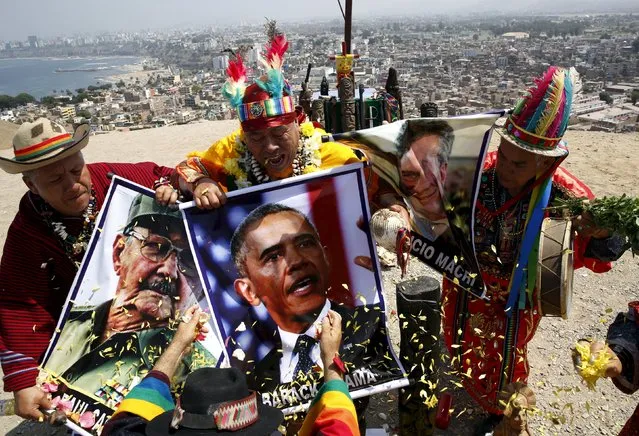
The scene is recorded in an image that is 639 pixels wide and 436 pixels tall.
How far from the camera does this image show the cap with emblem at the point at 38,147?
247cm

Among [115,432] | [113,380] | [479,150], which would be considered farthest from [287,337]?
[479,150]

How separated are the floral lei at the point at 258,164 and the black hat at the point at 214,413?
1644 millimetres

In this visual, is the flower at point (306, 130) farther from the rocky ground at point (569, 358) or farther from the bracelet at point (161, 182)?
the rocky ground at point (569, 358)

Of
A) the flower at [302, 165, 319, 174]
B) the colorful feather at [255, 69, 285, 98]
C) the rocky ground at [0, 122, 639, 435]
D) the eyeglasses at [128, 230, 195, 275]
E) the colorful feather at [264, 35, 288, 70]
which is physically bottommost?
the rocky ground at [0, 122, 639, 435]

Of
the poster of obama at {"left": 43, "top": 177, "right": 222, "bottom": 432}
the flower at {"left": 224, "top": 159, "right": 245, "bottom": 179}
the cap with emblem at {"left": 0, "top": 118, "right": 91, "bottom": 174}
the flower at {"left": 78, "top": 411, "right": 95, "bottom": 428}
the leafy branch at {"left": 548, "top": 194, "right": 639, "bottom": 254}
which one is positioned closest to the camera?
the leafy branch at {"left": 548, "top": 194, "right": 639, "bottom": 254}

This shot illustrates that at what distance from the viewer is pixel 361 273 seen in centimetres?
297

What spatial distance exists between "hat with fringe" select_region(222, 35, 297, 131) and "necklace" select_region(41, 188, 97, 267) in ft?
3.71

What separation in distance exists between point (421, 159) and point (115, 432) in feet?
7.47

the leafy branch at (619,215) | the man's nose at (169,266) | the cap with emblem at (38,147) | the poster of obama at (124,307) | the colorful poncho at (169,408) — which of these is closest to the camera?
the colorful poncho at (169,408)

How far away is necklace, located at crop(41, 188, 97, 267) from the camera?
2748mm

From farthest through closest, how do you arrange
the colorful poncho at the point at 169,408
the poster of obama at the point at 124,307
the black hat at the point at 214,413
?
the poster of obama at the point at 124,307 < the colorful poncho at the point at 169,408 < the black hat at the point at 214,413

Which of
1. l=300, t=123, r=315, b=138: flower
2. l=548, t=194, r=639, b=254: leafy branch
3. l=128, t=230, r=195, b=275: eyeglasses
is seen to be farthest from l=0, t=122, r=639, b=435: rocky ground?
l=300, t=123, r=315, b=138: flower

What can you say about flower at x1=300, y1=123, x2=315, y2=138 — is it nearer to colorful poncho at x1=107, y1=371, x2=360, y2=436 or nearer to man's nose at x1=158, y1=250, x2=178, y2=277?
man's nose at x1=158, y1=250, x2=178, y2=277

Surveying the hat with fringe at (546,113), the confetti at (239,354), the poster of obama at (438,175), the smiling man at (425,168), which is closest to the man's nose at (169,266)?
the confetti at (239,354)
